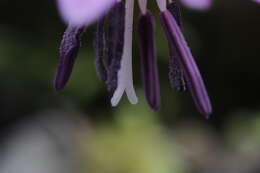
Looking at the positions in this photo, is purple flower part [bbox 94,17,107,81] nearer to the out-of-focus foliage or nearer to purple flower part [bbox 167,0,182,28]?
purple flower part [bbox 167,0,182,28]

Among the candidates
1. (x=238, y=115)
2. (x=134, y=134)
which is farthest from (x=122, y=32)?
(x=238, y=115)

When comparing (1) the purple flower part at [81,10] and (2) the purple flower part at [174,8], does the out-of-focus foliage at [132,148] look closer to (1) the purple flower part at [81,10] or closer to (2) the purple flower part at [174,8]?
(2) the purple flower part at [174,8]

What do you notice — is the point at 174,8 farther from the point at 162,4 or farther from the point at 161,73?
the point at 161,73

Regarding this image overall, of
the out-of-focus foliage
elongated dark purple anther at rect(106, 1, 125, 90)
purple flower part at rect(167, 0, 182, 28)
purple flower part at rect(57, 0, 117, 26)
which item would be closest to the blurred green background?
the out-of-focus foliage

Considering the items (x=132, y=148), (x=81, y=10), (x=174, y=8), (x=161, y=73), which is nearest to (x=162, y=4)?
(x=174, y=8)

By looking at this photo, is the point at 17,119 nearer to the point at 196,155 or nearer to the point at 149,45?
the point at 196,155
